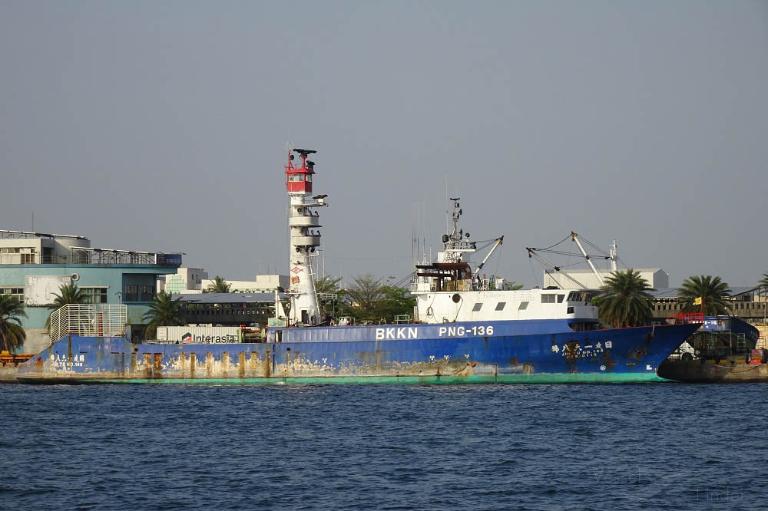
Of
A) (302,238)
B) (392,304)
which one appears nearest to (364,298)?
(392,304)

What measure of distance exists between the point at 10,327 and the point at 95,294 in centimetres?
736

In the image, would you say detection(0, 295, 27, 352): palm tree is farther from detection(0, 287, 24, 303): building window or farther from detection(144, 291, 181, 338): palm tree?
detection(144, 291, 181, 338): palm tree

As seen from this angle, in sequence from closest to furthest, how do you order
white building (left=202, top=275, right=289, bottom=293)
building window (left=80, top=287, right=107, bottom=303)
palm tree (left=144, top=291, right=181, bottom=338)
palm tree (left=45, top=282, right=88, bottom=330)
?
palm tree (left=45, top=282, right=88, bottom=330) → palm tree (left=144, top=291, right=181, bottom=338) → building window (left=80, top=287, right=107, bottom=303) → white building (left=202, top=275, right=289, bottom=293)

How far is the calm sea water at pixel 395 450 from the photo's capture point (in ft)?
113

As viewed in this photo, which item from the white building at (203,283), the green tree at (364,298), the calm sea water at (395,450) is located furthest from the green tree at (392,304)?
the white building at (203,283)

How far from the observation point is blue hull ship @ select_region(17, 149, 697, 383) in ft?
217

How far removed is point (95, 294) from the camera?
9188 cm

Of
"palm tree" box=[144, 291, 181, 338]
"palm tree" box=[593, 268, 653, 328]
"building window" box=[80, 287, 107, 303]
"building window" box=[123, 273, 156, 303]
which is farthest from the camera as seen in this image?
"building window" box=[123, 273, 156, 303]

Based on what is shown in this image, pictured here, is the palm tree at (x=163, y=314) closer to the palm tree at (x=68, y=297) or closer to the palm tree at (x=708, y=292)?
the palm tree at (x=68, y=297)

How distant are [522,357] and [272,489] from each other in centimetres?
3230

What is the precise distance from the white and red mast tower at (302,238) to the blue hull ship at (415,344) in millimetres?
62

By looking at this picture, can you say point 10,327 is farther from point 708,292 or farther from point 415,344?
point 708,292

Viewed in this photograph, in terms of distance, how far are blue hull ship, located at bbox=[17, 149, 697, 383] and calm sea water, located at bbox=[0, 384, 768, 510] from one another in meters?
3.01

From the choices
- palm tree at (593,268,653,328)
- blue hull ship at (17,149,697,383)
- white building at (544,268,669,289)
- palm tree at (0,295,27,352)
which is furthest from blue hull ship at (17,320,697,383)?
white building at (544,268,669,289)
